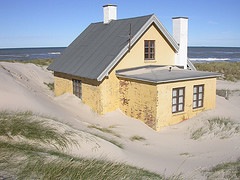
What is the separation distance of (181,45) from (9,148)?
13.7 m

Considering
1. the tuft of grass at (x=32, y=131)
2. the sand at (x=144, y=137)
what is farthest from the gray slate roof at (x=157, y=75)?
the tuft of grass at (x=32, y=131)

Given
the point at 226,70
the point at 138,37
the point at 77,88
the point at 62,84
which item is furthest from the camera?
the point at 226,70

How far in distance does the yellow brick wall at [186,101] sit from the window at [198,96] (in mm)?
171

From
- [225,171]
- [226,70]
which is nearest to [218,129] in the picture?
[225,171]

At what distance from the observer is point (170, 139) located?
41.9 feet

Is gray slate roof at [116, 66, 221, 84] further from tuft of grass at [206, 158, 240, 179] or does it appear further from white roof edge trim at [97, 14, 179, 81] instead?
tuft of grass at [206, 158, 240, 179]

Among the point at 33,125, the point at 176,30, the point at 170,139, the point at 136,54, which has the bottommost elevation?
the point at 170,139

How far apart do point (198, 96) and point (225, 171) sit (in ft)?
23.9

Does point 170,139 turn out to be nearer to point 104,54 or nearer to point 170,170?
point 170,170

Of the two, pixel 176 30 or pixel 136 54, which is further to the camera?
pixel 176 30

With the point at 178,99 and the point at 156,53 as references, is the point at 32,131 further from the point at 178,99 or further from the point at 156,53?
the point at 156,53

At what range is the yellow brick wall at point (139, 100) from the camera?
13641mm

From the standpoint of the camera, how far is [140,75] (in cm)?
1452

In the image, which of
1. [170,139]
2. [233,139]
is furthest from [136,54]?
[233,139]
